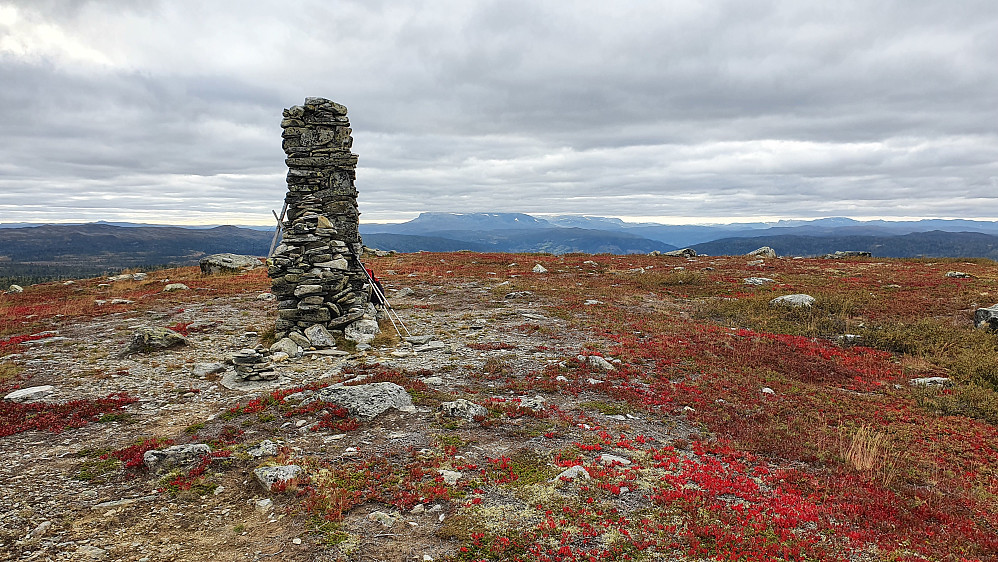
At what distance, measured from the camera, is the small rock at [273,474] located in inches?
353

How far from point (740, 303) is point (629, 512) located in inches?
986

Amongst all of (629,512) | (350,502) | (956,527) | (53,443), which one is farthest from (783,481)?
(53,443)

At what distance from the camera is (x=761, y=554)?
23.5 ft

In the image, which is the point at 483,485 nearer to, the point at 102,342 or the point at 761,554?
the point at 761,554

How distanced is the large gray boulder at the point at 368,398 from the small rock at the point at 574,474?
5.27m

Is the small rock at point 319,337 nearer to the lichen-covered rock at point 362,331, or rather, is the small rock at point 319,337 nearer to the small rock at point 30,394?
the lichen-covered rock at point 362,331

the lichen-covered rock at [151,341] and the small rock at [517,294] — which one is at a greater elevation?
the small rock at [517,294]

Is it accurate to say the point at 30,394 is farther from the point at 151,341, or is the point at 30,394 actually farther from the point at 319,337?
the point at 319,337

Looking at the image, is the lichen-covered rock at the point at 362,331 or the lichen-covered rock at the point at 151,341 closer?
the lichen-covered rock at the point at 151,341

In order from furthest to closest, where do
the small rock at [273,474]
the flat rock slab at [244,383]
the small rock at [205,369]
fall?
1. the small rock at [205,369]
2. the flat rock slab at [244,383]
3. the small rock at [273,474]

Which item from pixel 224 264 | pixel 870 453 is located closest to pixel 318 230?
pixel 870 453

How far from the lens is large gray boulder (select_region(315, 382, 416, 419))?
12.7 metres

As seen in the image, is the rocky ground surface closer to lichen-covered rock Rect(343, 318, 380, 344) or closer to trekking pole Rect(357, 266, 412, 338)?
lichen-covered rock Rect(343, 318, 380, 344)

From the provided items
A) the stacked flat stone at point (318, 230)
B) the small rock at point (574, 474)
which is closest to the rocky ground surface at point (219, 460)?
the small rock at point (574, 474)
